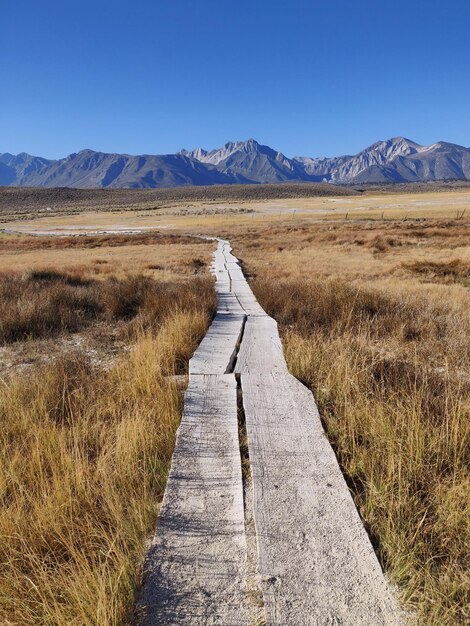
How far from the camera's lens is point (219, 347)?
5742 mm

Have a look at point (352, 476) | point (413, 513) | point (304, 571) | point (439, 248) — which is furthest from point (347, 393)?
point (439, 248)

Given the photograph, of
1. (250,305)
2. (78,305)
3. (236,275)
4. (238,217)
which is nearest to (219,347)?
(250,305)

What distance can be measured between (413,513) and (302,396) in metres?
1.77

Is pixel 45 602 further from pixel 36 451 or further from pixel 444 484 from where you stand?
pixel 444 484

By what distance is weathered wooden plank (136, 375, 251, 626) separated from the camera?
1.77 m

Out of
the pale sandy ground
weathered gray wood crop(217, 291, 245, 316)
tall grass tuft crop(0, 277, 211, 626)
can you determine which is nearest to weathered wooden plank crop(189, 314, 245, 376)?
tall grass tuft crop(0, 277, 211, 626)

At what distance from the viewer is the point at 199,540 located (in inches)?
85.0

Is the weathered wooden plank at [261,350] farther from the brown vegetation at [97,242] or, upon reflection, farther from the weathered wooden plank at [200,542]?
the brown vegetation at [97,242]

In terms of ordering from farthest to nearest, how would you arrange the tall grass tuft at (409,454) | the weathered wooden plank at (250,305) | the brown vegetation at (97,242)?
the brown vegetation at (97,242) → the weathered wooden plank at (250,305) → the tall grass tuft at (409,454)

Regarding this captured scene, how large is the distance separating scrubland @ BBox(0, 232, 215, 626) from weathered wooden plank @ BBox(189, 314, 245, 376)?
236 millimetres

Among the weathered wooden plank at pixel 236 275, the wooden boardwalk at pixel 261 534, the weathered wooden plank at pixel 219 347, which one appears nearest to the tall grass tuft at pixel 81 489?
the wooden boardwalk at pixel 261 534

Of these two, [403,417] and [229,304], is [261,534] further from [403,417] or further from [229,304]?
[229,304]

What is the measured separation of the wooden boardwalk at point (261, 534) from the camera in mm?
1773

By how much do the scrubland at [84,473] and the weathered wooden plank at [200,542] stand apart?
4.3 inches
